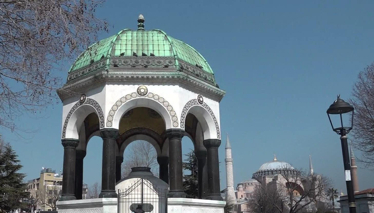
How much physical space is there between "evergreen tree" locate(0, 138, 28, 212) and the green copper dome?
14.7 metres

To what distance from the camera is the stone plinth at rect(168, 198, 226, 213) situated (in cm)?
1235

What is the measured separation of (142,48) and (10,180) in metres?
17.8

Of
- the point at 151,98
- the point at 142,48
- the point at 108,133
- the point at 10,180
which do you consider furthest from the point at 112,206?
the point at 10,180

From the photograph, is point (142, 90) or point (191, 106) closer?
point (142, 90)

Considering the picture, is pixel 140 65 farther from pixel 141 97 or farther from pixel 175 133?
pixel 175 133

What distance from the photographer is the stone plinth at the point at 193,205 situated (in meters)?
12.4

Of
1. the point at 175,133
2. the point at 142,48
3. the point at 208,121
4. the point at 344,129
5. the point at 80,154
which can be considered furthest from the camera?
the point at 80,154

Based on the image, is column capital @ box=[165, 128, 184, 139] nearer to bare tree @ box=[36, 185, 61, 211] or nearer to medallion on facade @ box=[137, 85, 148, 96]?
medallion on facade @ box=[137, 85, 148, 96]

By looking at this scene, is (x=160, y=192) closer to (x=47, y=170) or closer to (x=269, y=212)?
(x=269, y=212)

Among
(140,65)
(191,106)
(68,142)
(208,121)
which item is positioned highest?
(140,65)

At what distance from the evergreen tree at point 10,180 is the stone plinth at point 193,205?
663 inches

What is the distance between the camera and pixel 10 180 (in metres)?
27.1

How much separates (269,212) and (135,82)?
1724 inches

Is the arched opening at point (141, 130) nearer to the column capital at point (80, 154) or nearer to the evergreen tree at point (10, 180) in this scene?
the column capital at point (80, 154)
